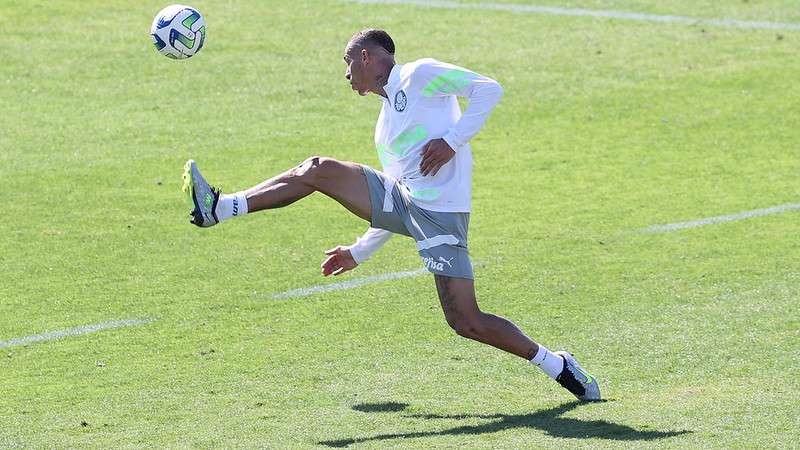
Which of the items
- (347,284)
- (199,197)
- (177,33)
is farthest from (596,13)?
(199,197)

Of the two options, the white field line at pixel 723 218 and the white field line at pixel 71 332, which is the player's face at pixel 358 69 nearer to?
the white field line at pixel 71 332

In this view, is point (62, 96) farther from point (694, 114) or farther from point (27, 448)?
point (27, 448)

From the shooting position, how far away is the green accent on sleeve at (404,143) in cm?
877

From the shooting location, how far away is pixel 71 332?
33.5ft

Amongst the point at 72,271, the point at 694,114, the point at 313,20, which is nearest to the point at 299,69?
the point at 313,20

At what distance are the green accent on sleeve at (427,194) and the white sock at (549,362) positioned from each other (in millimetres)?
1115

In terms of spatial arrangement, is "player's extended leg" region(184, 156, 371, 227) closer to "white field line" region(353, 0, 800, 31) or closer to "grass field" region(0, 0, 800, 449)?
"grass field" region(0, 0, 800, 449)

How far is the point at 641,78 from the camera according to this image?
58.6ft

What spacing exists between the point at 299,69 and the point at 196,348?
8.72m

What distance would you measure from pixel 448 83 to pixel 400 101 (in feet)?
1.05

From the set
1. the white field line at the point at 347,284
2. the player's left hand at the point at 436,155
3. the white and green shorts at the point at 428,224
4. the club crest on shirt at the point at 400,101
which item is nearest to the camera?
the player's left hand at the point at 436,155

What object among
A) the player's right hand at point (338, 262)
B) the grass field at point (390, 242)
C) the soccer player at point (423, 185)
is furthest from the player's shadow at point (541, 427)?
the player's right hand at point (338, 262)

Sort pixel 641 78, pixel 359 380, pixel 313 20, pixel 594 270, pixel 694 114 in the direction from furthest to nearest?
1. pixel 313 20
2. pixel 641 78
3. pixel 694 114
4. pixel 594 270
5. pixel 359 380

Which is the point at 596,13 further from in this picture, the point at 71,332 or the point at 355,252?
the point at 71,332
